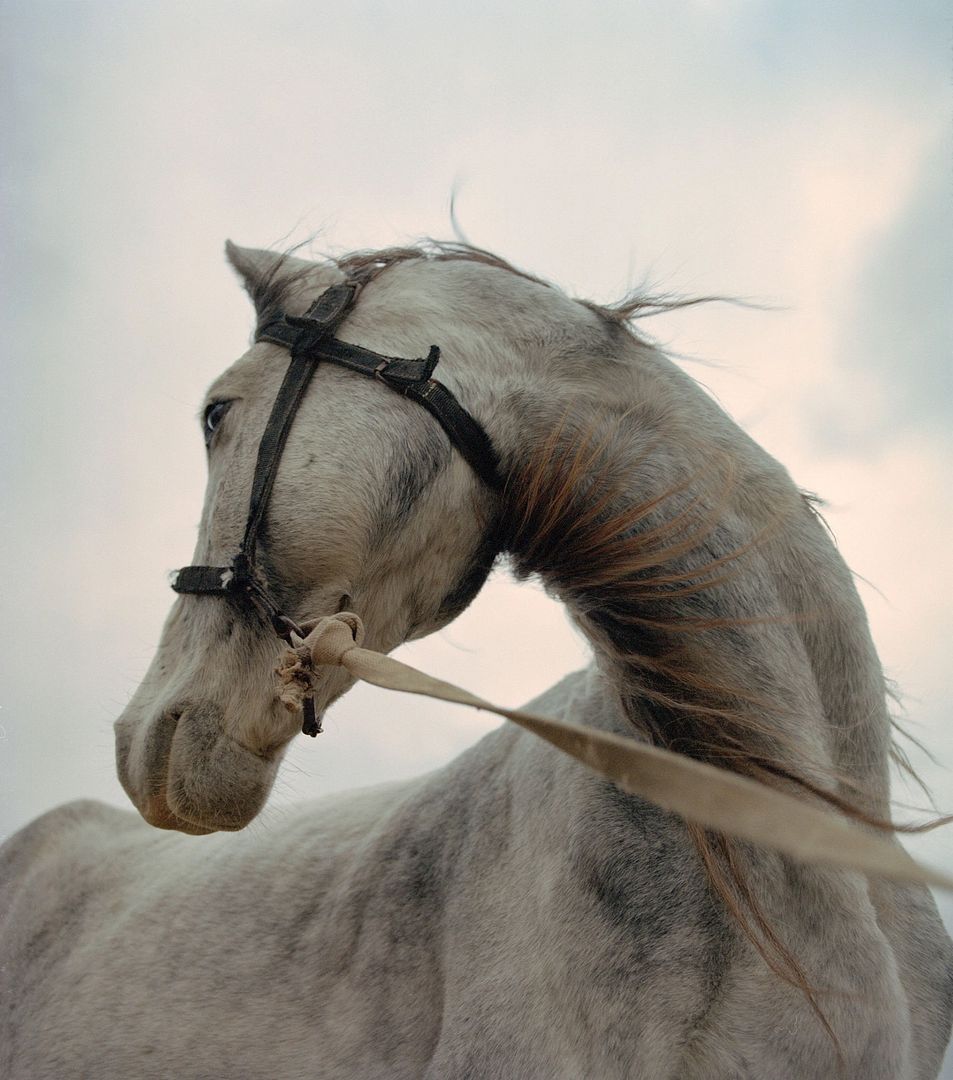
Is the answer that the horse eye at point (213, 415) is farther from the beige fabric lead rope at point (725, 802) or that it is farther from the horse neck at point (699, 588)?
the beige fabric lead rope at point (725, 802)

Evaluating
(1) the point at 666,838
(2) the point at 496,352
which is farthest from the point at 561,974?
(2) the point at 496,352

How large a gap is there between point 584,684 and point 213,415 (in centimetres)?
110

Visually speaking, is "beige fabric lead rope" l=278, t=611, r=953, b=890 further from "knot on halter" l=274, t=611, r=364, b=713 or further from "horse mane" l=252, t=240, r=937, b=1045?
"horse mane" l=252, t=240, r=937, b=1045

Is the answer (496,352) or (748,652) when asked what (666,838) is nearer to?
(748,652)

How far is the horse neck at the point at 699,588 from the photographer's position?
1809 mm

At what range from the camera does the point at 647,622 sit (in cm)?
184

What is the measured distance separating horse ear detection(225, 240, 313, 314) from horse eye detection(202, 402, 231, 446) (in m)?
0.30

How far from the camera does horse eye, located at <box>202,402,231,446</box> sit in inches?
78.1

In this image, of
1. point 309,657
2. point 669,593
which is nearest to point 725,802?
point 309,657

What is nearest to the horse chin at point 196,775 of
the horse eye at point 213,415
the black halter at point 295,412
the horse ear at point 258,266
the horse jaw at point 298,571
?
the horse jaw at point 298,571

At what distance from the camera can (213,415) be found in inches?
78.7

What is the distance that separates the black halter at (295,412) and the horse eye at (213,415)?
0.60 ft

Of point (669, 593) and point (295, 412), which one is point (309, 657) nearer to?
point (295, 412)

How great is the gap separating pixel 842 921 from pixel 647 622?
67 cm
